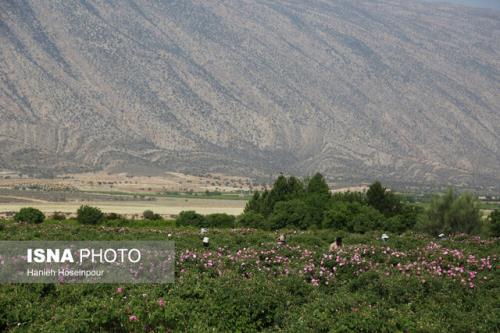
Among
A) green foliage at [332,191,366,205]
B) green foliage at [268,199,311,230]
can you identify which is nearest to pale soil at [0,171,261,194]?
green foliage at [332,191,366,205]

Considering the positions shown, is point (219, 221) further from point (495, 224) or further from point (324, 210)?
point (495, 224)

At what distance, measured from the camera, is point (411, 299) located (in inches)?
596

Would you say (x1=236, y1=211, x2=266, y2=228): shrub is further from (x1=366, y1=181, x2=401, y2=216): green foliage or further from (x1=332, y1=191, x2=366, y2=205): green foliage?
(x1=366, y1=181, x2=401, y2=216): green foliage

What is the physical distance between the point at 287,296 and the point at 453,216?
3588cm

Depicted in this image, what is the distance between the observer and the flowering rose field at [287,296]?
1250 cm

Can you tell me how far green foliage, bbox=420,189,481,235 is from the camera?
46875 millimetres

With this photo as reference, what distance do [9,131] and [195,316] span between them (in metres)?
169

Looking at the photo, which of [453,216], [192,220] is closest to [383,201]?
[453,216]

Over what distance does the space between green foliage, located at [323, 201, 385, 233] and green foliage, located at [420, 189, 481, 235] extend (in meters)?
3.42

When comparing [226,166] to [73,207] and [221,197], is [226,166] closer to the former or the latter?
[221,197]

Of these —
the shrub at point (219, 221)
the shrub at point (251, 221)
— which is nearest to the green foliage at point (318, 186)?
the shrub at point (219, 221)

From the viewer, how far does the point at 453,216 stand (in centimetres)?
4806

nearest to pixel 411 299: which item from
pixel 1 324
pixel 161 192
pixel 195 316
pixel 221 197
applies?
pixel 195 316

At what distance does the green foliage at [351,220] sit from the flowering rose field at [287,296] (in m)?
25.8
